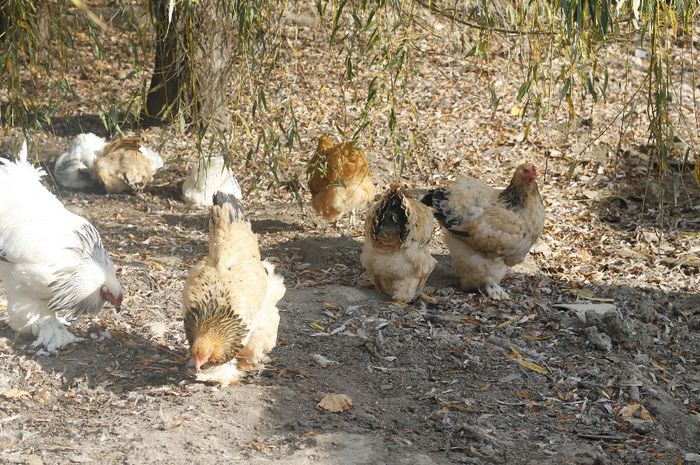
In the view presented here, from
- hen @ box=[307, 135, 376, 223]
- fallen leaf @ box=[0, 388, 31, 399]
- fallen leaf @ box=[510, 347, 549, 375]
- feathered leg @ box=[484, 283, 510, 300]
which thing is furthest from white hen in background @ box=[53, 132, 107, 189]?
fallen leaf @ box=[510, 347, 549, 375]

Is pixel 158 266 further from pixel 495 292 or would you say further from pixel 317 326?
pixel 495 292

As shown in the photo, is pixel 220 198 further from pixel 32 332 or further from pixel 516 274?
pixel 516 274

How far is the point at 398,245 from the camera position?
227 inches

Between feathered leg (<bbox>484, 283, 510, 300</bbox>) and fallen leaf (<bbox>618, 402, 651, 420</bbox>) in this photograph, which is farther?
feathered leg (<bbox>484, 283, 510, 300</bbox>)

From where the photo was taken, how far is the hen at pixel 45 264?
4.64m

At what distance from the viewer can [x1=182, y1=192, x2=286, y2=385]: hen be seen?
4.33m

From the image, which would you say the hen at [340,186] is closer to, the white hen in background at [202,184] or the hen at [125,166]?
the white hen in background at [202,184]

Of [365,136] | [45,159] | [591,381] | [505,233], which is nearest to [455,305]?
[505,233]

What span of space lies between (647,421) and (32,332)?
3.62m

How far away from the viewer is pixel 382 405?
460cm

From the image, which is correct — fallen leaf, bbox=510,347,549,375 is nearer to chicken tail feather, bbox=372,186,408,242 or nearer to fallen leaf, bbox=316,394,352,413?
chicken tail feather, bbox=372,186,408,242

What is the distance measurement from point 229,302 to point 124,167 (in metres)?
3.77

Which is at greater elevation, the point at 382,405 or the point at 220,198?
the point at 220,198

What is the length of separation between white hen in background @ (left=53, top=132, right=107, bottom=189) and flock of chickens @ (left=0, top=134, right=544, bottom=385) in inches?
94.6
